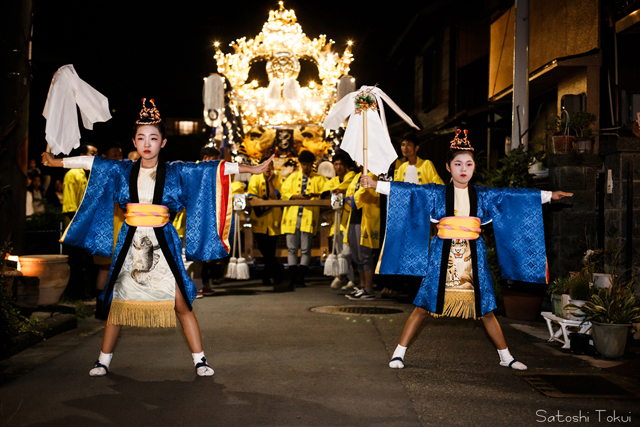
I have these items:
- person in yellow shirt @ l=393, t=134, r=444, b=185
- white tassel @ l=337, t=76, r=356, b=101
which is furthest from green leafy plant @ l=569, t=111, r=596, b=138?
white tassel @ l=337, t=76, r=356, b=101

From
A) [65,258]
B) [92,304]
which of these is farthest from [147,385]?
[92,304]

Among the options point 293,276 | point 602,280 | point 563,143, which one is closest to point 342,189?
point 293,276

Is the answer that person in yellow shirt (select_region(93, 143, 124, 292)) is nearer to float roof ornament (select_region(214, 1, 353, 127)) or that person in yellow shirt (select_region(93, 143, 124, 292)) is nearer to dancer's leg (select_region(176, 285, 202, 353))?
dancer's leg (select_region(176, 285, 202, 353))

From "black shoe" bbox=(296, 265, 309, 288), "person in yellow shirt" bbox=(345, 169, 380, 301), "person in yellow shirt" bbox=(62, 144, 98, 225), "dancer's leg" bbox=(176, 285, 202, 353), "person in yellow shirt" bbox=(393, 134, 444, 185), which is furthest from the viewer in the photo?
"black shoe" bbox=(296, 265, 309, 288)

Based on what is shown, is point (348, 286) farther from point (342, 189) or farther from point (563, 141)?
point (563, 141)

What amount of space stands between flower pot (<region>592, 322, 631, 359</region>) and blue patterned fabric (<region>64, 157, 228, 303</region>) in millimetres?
3390

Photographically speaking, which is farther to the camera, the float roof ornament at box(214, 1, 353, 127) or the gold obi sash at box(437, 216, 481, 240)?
the float roof ornament at box(214, 1, 353, 127)

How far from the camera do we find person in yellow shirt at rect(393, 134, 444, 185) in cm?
879

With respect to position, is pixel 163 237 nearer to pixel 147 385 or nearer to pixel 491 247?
pixel 147 385

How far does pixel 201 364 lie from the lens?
5.09m

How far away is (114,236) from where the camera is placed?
22.8 feet

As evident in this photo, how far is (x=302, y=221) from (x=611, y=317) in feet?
20.7

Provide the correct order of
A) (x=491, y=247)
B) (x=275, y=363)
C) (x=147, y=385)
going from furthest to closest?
1. (x=491, y=247)
2. (x=275, y=363)
3. (x=147, y=385)

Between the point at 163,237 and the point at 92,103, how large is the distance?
1.59m
